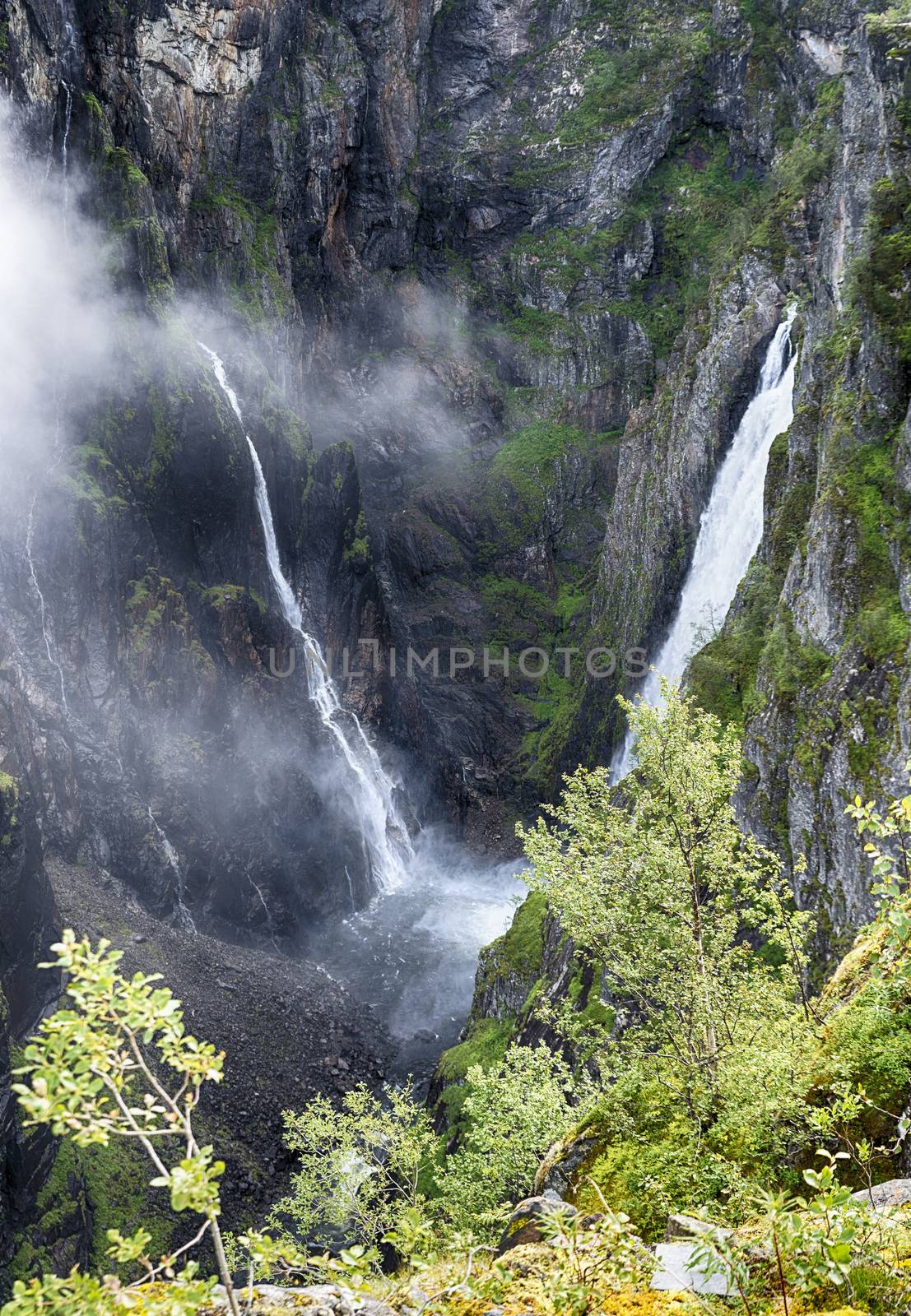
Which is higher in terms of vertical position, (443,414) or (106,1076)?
(443,414)

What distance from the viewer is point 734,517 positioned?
110ft

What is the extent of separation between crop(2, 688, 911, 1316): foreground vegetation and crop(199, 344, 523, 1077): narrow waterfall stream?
2272cm

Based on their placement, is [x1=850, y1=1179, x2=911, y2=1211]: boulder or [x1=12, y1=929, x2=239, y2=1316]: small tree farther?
[x1=850, y1=1179, x2=911, y2=1211]: boulder

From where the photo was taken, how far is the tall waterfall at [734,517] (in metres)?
32.1

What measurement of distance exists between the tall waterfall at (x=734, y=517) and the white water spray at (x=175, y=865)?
20.2 m

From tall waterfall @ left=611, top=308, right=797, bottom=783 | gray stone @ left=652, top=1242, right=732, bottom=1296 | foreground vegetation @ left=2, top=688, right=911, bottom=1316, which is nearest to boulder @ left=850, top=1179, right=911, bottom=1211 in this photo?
foreground vegetation @ left=2, top=688, right=911, bottom=1316

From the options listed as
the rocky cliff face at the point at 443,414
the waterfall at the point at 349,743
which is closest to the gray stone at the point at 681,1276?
the rocky cliff face at the point at 443,414

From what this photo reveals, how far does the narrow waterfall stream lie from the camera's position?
33906mm

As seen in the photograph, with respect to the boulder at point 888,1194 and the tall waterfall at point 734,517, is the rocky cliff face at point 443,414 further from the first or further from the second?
the boulder at point 888,1194

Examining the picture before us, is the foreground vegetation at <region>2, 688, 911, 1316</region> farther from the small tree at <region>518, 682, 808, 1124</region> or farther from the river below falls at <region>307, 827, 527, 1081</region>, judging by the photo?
the river below falls at <region>307, 827, 527, 1081</region>

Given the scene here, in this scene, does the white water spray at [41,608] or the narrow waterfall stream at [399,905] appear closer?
the narrow waterfall stream at [399,905]

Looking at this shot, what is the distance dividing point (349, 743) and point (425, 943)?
1349 cm

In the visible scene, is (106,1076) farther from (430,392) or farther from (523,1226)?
(430,392)

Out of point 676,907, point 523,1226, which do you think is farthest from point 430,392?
point 523,1226
